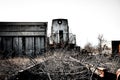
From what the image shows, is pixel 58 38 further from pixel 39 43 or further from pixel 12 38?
pixel 12 38

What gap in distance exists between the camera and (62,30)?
22359 mm

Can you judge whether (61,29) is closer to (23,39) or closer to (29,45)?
(29,45)

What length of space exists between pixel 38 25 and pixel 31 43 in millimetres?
2278

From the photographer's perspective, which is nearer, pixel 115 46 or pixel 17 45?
pixel 115 46

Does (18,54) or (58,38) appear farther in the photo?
(58,38)

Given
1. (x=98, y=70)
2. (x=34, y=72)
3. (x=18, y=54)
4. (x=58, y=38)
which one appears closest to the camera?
(x=98, y=70)

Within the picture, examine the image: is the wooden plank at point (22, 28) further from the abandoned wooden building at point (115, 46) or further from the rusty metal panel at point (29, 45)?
the abandoned wooden building at point (115, 46)

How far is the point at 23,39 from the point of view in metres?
20.8

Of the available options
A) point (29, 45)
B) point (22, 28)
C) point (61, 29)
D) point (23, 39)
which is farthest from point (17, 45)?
point (61, 29)

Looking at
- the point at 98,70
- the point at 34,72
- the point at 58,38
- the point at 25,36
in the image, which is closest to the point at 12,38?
the point at 25,36

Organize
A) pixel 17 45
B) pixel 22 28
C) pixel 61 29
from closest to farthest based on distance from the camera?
pixel 17 45
pixel 22 28
pixel 61 29

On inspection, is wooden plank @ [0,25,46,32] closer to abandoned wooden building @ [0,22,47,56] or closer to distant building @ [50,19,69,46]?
abandoned wooden building @ [0,22,47,56]

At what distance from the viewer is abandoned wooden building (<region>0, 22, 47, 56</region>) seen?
2053 cm

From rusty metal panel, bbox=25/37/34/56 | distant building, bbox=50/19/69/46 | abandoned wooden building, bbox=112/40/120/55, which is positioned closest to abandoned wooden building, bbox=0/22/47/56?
rusty metal panel, bbox=25/37/34/56
